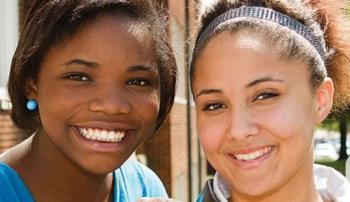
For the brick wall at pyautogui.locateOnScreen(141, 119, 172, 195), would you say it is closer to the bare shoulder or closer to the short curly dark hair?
the short curly dark hair

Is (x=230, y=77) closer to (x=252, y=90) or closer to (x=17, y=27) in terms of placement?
(x=252, y=90)

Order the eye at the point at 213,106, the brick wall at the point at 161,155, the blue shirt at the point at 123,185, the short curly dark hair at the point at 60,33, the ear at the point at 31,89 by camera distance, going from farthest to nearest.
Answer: the brick wall at the point at 161,155 → the ear at the point at 31,89 → the short curly dark hair at the point at 60,33 → the blue shirt at the point at 123,185 → the eye at the point at 213,106

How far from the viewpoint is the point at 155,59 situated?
2705 millimetres

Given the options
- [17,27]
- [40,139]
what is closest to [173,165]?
[17,27]

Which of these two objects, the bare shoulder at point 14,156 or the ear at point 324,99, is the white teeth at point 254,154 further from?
the bare shoulder at point 14,156

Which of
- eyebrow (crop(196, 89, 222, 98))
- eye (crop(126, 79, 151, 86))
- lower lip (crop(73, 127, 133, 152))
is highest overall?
eye (crop(126, 79, 151, 86))

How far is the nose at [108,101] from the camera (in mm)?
2502

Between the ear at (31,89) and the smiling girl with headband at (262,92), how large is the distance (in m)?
0.70

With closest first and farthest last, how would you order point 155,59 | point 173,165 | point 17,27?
point 155,59, point 17,27, point 173,165

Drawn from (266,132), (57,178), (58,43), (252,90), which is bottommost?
(57,178)

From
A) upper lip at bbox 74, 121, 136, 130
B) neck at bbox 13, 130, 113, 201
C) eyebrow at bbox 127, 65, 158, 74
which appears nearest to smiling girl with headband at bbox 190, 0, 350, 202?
eyebrow at bbox 127, 65, 158, 74

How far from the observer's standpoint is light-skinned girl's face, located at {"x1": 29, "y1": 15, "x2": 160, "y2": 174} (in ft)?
8.26

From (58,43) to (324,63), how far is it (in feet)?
3.31

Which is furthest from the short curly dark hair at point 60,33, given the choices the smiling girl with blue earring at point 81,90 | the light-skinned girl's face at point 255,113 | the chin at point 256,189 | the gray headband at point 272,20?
the chin at point 256,189
